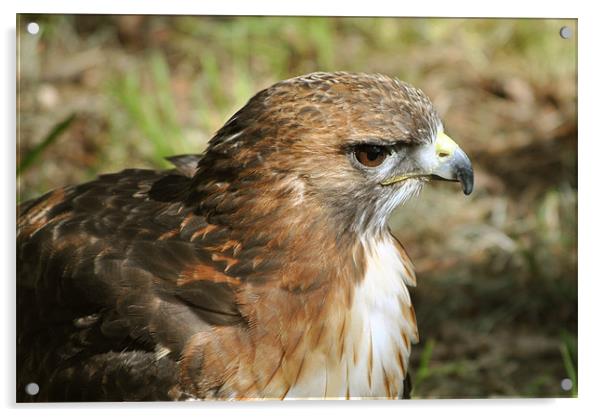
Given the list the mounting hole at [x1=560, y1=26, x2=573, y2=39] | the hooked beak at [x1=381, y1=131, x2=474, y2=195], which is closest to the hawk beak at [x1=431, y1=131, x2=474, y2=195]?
the hooked beak at [x1=381, y1=131, x2=474, y2=195]

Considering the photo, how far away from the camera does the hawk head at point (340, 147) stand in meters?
2.20

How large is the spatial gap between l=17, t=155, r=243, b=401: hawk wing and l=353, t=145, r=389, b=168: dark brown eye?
0.38 m

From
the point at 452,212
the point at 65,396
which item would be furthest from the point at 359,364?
the point at 452,212

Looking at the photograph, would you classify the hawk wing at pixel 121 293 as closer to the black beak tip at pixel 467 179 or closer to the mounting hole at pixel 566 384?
the black beak tip at pixel 467 179

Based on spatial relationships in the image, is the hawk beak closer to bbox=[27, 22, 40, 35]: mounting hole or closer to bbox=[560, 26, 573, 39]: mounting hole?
bbox=[560, 26, 573, 39]: mounting hole

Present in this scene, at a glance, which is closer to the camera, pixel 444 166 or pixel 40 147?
pixel 444 166

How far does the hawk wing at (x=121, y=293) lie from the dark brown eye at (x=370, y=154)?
1.25ft

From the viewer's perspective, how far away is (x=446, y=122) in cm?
322

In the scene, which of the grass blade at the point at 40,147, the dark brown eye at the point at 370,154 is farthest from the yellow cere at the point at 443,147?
the grass blade at the point at 40,147

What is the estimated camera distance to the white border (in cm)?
259

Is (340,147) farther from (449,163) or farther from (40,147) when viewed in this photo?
(40,147)
